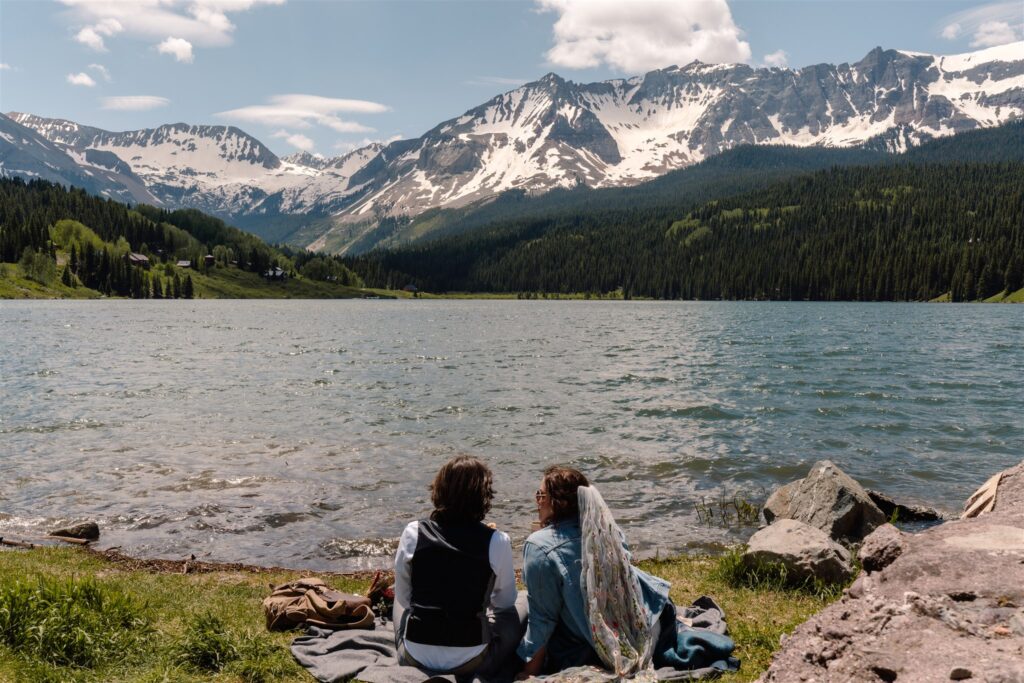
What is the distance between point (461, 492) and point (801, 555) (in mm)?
8851

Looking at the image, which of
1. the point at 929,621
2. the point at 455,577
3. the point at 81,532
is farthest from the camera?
the point at 81,532

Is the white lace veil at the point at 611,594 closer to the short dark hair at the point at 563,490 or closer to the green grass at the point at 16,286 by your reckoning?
the short dark hair at the point at 563,490

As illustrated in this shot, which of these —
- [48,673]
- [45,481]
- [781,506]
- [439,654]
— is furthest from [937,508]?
[45,481]

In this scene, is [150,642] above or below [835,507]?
below

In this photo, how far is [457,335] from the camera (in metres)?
97.9

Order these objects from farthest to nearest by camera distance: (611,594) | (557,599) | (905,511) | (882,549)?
(905,511) < (882,549) < (557,599) < (611,594)

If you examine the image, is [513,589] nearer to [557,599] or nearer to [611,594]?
[557,599]

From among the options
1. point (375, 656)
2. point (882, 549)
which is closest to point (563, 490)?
point (375, 656)

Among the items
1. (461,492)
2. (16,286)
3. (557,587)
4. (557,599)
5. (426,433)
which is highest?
(461,492)

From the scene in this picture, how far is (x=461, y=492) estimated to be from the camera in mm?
8453

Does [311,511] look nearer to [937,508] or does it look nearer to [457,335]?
[937,508]

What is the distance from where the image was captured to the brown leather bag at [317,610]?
11.3 m

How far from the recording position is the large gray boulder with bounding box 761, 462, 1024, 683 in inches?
249

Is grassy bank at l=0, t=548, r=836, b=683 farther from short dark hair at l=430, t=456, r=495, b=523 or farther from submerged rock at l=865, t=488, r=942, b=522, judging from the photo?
submerged rock at l=865, t=488, r=942, b=522
